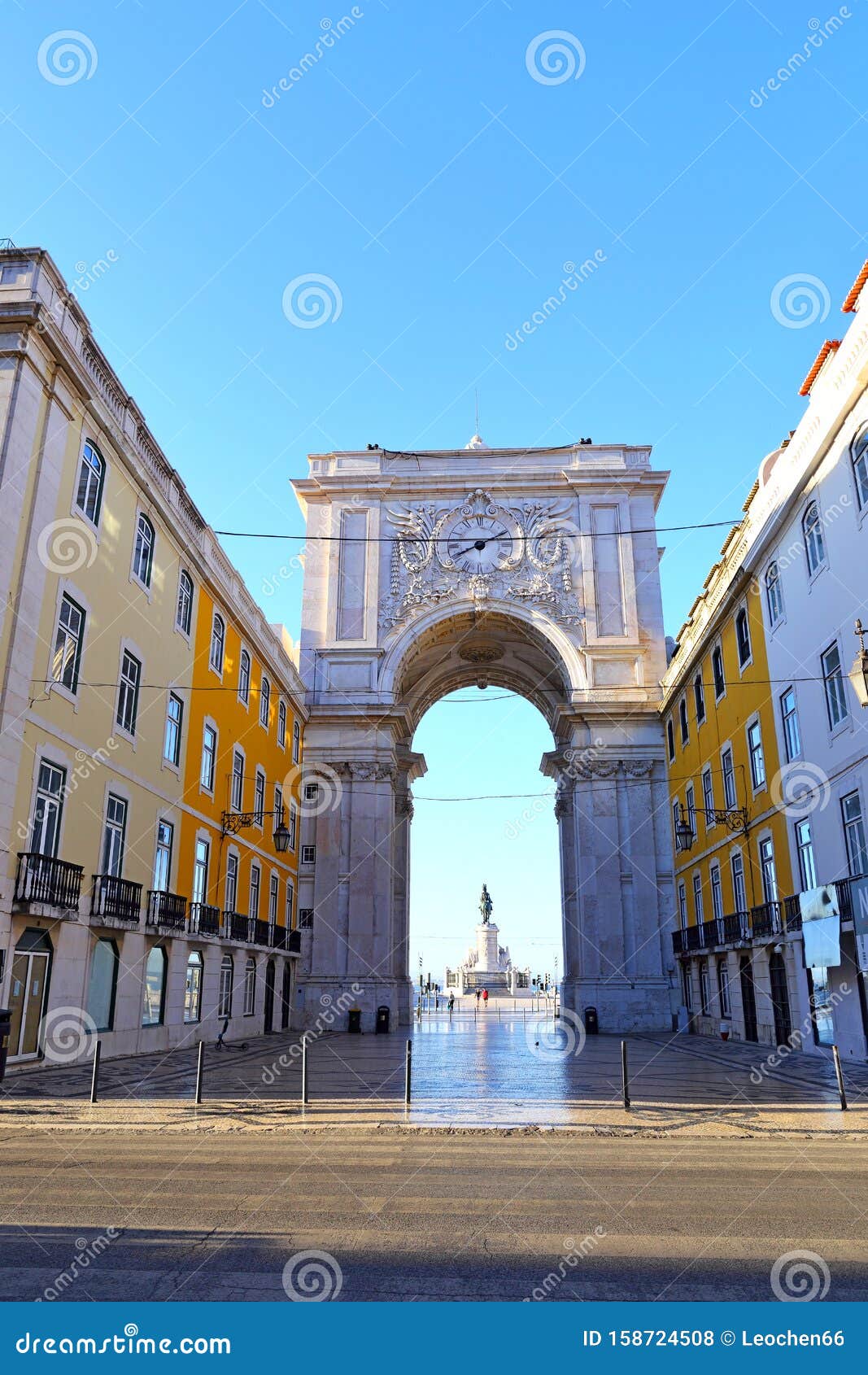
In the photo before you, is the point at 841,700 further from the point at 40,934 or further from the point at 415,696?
the point at 415,696

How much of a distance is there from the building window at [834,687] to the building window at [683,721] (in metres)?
14.2

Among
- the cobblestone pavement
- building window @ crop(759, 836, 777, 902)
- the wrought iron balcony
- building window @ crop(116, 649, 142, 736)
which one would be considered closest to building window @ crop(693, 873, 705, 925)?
the cobblestone pavement

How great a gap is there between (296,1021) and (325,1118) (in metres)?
26.5

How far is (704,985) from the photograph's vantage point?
32094 millimetres

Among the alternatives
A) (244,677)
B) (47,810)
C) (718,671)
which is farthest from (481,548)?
(47,810)

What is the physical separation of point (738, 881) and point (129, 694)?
689 inches

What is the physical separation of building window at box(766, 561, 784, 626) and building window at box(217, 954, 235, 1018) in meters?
17.7

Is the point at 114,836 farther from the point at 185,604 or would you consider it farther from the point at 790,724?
the point at 790,724

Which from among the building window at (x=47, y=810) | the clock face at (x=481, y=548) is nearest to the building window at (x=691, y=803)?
the clock face at (x=481, y=548)

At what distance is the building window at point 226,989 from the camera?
26234 millimetres

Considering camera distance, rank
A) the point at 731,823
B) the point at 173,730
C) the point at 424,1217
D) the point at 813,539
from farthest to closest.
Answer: the point at 731,823, the point at 173,730, the point at 813,539, the point at 424,1217

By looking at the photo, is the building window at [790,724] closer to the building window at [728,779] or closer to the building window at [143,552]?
the building window at [728,779]

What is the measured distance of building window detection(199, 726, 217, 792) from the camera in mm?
25266

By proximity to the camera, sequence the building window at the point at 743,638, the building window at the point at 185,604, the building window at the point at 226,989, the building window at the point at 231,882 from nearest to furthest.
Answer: the building window at the point at 185,604
the building window at the point at 743,638
the building window at the point at 226,989
the building window at the point at 231,882
